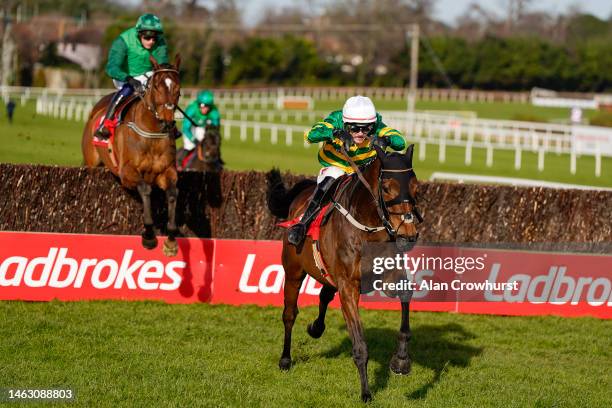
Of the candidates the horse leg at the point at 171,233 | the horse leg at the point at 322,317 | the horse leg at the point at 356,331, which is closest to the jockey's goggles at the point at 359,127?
the horse leg at the point at 356,331

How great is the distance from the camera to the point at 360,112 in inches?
298

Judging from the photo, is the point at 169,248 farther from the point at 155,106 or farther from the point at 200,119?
the point at 200,119

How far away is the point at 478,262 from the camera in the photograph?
1167 centimetres

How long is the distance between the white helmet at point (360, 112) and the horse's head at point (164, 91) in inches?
142

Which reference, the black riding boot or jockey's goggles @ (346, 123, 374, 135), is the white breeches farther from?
jockey's goggles @ (346, 123, 374, 135)

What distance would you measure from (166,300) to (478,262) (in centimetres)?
386

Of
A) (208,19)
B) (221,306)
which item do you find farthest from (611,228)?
(208,19)

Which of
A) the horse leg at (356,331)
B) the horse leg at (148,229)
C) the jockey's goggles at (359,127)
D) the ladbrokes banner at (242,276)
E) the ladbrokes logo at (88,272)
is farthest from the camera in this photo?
the ladbrokes banner at (242,276)

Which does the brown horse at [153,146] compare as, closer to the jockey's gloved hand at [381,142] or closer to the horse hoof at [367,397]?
the jockey's gloved hand at [381,142]

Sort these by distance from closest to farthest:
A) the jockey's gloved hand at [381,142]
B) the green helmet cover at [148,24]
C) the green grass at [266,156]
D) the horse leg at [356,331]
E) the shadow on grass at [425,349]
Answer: the horse leg at [356,331] < the jockey's gloved hand at [381,142] < the shadow on grass at [425,349] < the green helmet cover at [148,24] < the green grass at [266,156]

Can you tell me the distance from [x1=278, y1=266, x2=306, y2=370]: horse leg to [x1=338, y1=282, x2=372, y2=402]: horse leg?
117 centimetres

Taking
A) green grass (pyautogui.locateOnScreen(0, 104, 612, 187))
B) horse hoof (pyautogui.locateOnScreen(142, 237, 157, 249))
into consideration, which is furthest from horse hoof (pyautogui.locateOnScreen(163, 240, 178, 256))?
green grass (pyautogui.locateOnScreen(0, 104, 612, 187))

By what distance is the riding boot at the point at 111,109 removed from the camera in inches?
465

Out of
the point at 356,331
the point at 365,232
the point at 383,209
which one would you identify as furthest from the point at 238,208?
the point at 383,209
